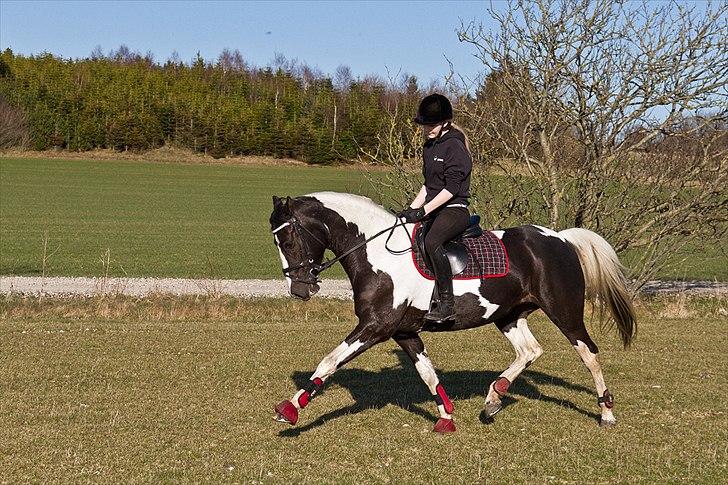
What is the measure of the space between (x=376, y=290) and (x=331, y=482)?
203cm

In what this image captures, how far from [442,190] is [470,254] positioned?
2.79ft

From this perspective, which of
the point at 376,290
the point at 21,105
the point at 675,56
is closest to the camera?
the point at 376,290

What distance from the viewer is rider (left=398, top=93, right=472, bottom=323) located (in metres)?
8.58

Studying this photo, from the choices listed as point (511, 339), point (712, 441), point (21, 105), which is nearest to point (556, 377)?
point (511, 339)

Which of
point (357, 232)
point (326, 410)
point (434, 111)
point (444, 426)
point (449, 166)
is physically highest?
point (434, 111)

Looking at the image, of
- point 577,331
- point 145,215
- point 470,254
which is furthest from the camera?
point 145,215

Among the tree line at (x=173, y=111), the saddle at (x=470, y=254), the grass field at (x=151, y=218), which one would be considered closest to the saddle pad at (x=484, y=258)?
the saddle at (x=470, y=254)

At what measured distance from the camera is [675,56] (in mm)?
18625

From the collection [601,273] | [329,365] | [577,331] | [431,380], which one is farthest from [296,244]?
[601,273]

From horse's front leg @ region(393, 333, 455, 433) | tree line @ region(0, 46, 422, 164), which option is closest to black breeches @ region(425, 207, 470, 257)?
horse's front leg @ region(393, 333, 455, 433)

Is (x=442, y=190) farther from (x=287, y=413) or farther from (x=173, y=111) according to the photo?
(x=173, y=111)

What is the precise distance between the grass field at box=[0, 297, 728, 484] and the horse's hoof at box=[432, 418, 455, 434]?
0.13 metres

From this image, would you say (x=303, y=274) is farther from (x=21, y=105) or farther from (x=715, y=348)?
(x=21, y=105)

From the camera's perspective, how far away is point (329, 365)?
8203mm
